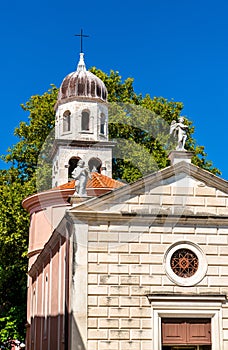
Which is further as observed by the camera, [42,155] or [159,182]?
[42,155]

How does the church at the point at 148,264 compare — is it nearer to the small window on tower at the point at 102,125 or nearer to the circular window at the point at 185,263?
the circular window at the point at 185,263

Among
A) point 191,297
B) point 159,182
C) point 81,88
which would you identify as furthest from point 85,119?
point 191,297

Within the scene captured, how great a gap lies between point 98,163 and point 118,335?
18.1 meters

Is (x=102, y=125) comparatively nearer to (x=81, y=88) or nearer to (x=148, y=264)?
(x=81, y=88)

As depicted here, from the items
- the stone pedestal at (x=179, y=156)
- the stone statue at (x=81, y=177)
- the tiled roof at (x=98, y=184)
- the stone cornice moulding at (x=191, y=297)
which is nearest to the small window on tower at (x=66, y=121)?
the tiled roof at (x=98, y=184)

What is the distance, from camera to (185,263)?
2033 cm

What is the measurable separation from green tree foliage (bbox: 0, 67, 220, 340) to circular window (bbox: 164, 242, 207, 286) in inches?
689

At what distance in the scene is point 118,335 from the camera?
757 inches

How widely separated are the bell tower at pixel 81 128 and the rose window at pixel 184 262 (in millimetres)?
15751

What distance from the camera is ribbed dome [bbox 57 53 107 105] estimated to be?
37750mm

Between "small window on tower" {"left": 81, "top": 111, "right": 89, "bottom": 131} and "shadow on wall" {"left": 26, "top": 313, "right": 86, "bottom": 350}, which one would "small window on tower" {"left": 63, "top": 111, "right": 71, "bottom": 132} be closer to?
"small window on tower" {"left": 81, "top": 111, "right": 89, "bottom": 131}

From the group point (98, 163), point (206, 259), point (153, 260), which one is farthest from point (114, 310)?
point (98, 163)

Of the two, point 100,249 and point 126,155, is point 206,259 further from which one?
point 126,155

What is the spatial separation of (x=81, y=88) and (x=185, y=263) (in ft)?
65.4
